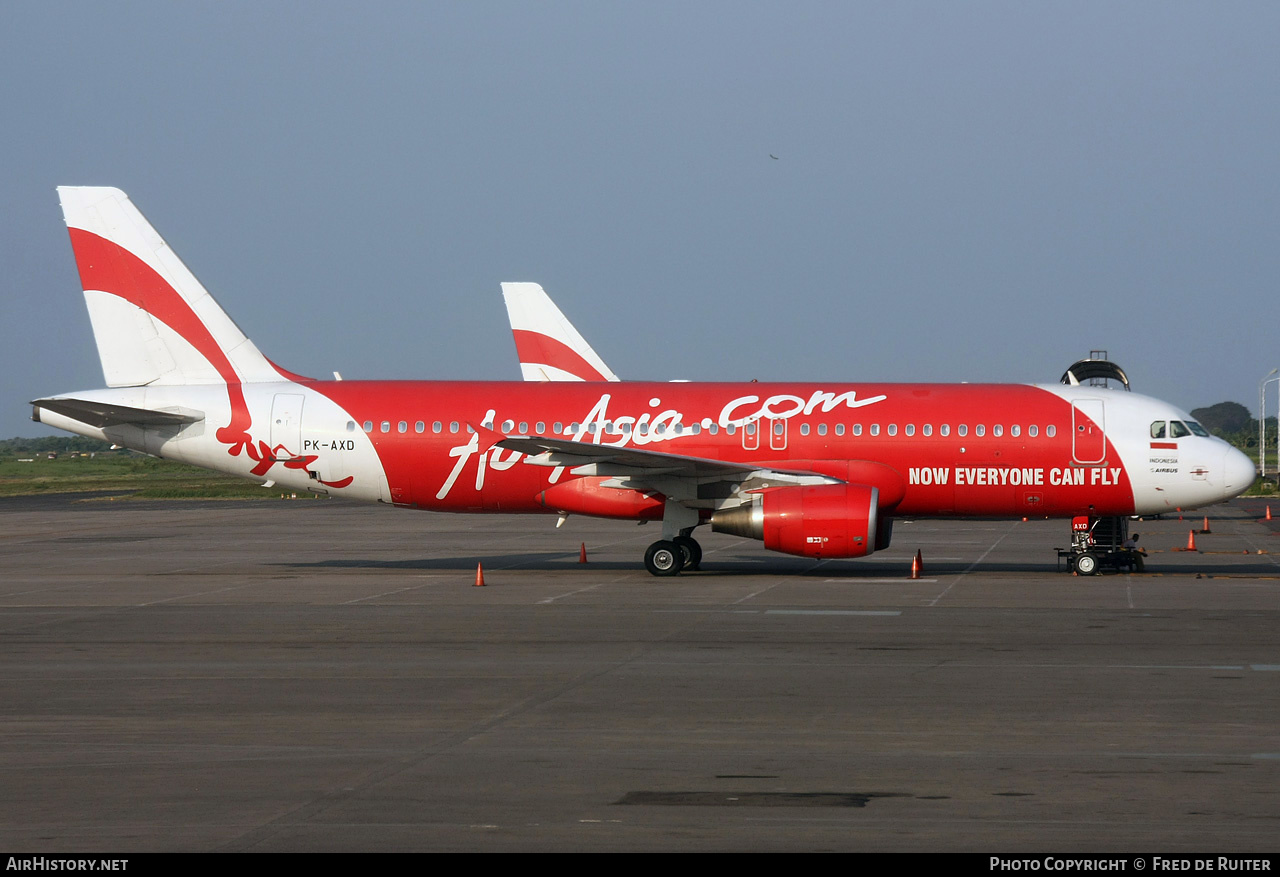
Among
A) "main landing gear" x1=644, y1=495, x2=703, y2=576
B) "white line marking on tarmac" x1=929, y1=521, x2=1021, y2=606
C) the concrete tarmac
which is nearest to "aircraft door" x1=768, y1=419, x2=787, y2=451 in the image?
"main landing gear" x1=644, y1=495, x2=703, y2=576

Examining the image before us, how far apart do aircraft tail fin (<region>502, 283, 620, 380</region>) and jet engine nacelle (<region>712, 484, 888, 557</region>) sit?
18.8 m

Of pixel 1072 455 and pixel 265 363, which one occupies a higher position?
pixel 265 363

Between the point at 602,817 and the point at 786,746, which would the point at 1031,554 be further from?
the point at 602,817

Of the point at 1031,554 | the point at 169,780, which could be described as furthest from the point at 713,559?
the point at 169,780

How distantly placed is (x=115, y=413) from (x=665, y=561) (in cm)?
1113

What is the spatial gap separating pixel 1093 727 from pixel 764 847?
15.1ft

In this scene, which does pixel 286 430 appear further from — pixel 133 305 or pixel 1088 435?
pixel 1088 435

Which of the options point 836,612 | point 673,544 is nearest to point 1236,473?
point 836,612

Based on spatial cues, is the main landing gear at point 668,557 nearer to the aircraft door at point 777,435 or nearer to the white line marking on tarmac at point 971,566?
the aircraft door at point 777,435

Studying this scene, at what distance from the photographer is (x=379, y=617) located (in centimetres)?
1867

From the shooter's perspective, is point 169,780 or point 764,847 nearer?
point 764,847

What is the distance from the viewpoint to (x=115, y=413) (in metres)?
25.4

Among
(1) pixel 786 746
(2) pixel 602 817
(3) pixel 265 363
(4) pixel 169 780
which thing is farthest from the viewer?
(3) pixel 265 363

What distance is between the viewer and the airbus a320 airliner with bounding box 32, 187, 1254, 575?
24562 mm
